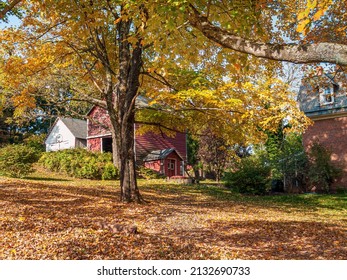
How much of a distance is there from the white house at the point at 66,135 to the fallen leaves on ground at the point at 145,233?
30975 mm

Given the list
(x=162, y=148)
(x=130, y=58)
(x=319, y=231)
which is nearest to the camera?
(x=319, y=231)

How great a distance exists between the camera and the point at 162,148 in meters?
35.8

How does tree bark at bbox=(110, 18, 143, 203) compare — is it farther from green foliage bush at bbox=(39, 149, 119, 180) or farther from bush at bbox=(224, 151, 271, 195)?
green foliage bush at bbox=(39, 149, 119, 180)

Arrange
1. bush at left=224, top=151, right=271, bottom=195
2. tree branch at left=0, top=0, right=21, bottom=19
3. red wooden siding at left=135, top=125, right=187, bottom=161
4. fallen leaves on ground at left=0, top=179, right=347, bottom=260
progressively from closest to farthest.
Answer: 1. fallen leaves on ground at left=0, top=179, right=347, bottom=260
2. tree branch at left=0, top=0, right=21, bottom=19
3. bush at left=224, top=151, right=271, bottom=195
4. red wooden siding at left=135, top=125, right=187, bottom=161

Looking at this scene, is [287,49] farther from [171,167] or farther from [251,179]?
[171,167]

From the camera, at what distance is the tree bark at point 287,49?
5.22 metres

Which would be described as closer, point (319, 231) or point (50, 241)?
point (50, 241)

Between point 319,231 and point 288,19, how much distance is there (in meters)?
9.19

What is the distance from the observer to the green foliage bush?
23453 millimetres

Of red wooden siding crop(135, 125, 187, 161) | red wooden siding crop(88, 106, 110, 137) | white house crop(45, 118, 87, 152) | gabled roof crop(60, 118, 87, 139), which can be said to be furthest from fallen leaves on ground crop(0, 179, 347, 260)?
gabled roof crop(60, 118, 87, 139)

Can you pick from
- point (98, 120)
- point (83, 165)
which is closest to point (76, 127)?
point (98, 120)

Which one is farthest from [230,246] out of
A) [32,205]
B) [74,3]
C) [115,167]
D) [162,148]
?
[162,148]

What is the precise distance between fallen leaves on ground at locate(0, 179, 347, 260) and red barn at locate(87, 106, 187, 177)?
20.7m

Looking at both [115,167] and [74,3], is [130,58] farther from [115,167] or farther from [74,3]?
[115,167]
